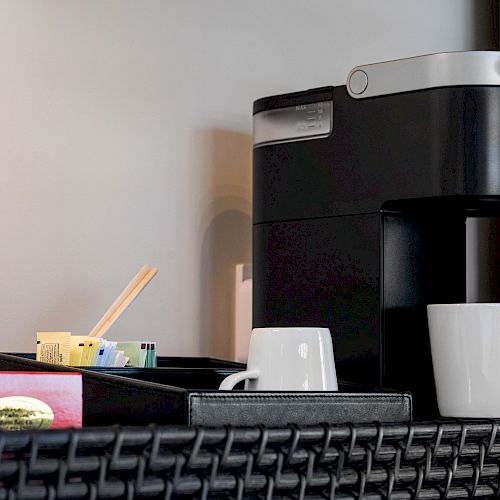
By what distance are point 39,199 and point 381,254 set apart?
468 mm

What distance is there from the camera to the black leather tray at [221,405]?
0.48m

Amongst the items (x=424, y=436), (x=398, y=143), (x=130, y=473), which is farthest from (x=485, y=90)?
(x=130, y=473)

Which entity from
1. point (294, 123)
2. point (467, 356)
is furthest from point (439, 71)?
point (467, 356)

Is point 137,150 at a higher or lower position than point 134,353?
higher

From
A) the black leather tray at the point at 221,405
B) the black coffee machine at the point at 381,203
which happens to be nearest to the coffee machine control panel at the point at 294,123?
the black coffee machine at the point at 381,203

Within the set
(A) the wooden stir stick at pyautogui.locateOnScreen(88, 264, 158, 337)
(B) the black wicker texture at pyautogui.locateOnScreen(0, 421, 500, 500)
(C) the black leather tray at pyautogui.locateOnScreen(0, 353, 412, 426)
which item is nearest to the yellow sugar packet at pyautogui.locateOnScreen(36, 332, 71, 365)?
(A) the wooden stir stick at pyautogui.locateOnScreen(88, 264, 158, 337)

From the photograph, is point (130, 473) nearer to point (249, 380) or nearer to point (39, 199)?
point (249, 380)

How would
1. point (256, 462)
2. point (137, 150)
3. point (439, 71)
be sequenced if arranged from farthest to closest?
point (137, 150) < point (439, 71) < point (256, 462)

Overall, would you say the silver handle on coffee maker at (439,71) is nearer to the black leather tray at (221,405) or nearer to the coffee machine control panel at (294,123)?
the coffee machine control panel at (294,123)

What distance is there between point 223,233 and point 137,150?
0.18 metres

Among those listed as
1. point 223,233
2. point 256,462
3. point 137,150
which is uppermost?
point 137,150

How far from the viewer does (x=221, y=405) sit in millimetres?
481

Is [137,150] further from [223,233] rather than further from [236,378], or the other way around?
[236,378]

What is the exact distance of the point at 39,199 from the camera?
118cm
